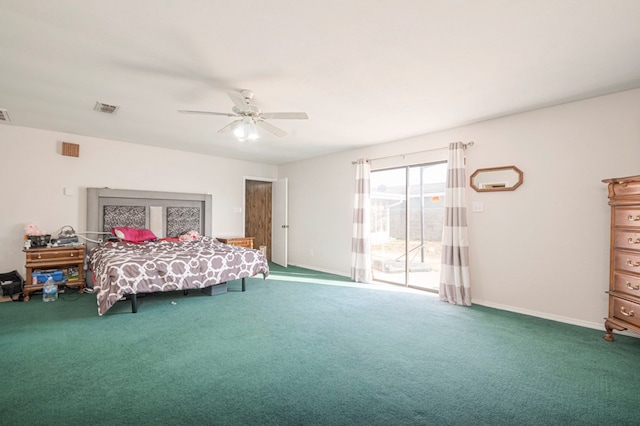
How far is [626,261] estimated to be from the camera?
2.66 meters

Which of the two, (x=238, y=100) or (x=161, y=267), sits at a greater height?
(x=238, y=100)

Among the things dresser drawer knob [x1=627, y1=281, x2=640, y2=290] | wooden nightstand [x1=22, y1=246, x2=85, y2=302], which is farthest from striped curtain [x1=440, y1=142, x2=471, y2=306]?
wooden nightstand [x1=22, y1=246, x2=85, y2=302]

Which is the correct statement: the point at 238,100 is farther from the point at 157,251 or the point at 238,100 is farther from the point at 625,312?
the point at 625,312

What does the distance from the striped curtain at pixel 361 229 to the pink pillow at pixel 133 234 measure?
3533mm

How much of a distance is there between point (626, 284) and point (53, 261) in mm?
6712

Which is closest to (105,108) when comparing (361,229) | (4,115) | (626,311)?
(4,115)

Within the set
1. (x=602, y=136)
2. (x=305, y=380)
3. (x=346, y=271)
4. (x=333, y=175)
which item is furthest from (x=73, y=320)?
(x=602, y=136)

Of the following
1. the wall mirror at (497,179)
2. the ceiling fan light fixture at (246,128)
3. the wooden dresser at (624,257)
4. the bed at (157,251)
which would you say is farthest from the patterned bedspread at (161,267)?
the wooden dresser at (624,257)

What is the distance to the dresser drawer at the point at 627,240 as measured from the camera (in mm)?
2582

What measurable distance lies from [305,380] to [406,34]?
258cm

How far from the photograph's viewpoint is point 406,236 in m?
4.86

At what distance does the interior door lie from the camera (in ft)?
21.6

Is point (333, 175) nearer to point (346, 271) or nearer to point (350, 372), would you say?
point (346, 271)

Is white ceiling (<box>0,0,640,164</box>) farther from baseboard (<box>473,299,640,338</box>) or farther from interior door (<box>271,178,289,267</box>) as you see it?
interior door (<box>271,178,289,267</box>)
